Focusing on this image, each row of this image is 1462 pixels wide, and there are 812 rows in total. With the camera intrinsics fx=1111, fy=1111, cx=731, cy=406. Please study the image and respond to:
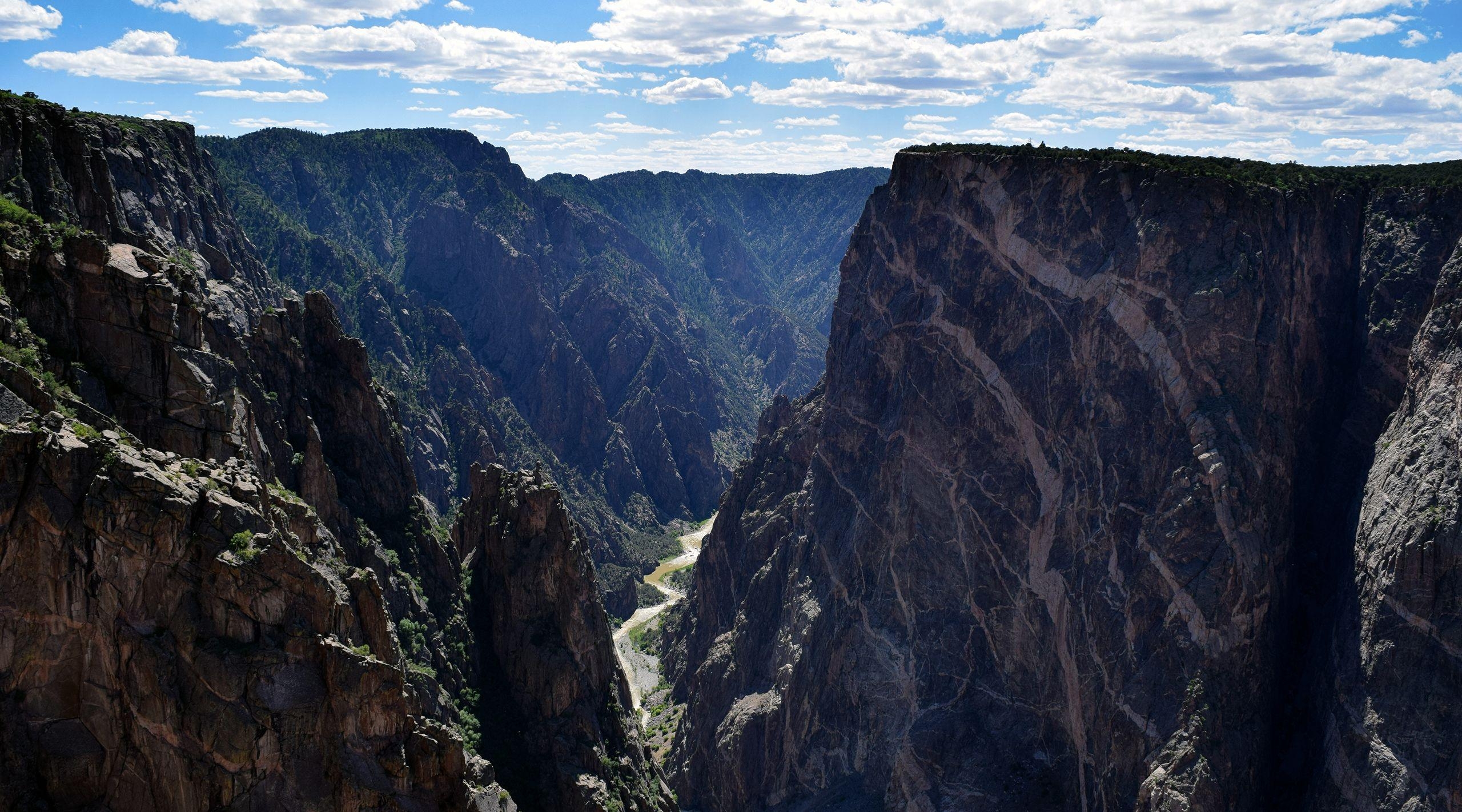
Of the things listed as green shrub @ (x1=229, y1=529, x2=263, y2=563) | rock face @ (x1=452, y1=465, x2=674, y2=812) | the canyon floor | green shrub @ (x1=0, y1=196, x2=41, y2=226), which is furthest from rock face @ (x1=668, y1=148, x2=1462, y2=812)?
green shrub @ (x1=0, y1=196, x2=41, y2=226)

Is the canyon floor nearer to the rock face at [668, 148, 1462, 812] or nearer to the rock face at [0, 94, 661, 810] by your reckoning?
the rock face at [668, 148, 1462, 812]

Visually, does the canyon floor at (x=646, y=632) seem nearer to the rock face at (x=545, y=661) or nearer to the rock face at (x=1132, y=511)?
the rock face at (x=1132, y=511)

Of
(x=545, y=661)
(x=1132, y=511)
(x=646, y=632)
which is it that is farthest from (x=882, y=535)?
(x=646, y=632)

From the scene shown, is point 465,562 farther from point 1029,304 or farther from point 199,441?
point 1029,304

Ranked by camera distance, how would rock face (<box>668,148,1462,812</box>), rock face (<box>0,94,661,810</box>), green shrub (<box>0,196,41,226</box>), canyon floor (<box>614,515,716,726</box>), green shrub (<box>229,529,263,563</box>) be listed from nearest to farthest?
rock face (<box>0,94,661,810</box>) < green shrub (<box>229,529,263,563</box>) < green shrub (<box>0,196,41,226</box>) < rock face (<box>668,148,1462,812</box>) < canyon floor (<box>614,515,716,726</box>)

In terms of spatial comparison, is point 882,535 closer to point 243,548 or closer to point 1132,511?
point 1132,511

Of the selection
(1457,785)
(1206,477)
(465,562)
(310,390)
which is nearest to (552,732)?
(465,562)
